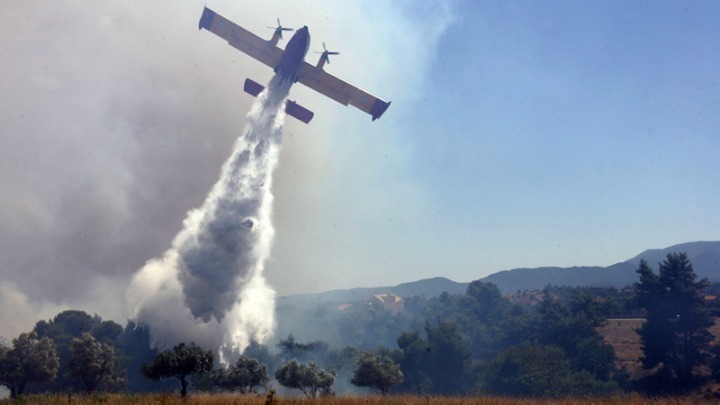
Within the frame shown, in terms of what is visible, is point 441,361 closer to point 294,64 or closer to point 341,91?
point 341,91

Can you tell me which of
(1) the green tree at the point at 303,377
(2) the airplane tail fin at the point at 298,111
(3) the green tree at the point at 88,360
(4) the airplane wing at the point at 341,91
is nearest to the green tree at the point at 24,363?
(3) the green tree at the point at 88,360

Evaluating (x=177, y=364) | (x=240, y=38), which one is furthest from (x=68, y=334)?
(x=240, y=38)

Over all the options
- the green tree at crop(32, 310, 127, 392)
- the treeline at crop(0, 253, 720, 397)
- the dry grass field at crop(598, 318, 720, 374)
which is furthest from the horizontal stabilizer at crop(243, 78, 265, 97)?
the dry grass field at crop(598, 318, 720, 374)

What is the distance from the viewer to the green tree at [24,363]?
61.2 m

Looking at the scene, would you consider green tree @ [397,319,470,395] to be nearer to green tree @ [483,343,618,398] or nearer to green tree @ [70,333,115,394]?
green tree @ [483,343,618,398]

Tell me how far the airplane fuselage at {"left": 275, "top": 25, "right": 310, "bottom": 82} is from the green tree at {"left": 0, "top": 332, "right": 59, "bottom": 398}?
2068 inches

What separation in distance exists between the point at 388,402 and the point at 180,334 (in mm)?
66593

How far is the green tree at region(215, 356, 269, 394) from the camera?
191ft

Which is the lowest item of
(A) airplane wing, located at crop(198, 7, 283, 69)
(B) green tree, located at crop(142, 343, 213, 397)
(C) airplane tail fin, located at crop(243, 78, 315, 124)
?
(B) green tree, located at crop(142, 343, 213, 397)

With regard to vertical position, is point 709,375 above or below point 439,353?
below

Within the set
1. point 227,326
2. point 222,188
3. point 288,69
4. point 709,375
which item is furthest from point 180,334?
point 709,375

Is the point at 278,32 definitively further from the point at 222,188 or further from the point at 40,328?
the point at 40,328

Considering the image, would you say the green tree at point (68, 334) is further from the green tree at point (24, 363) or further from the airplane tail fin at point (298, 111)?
the airplane tail fin at point (298, 111)

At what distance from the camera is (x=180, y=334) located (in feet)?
272
